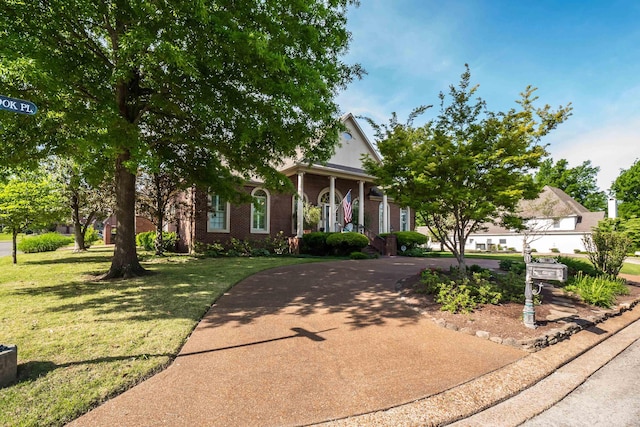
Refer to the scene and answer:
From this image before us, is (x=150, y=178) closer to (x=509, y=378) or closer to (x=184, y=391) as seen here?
(x=184, y=391)

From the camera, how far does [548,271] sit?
16.4 feet

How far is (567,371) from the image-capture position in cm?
394

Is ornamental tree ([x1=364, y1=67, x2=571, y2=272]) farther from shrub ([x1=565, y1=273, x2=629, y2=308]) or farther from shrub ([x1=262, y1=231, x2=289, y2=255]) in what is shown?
shrub ([x1=262, y1=231, x2=289, y2=255])

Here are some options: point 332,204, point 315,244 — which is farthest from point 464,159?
point 332,204

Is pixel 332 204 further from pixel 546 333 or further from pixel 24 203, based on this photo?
pixel 546 333

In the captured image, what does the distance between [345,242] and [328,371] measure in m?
12.8

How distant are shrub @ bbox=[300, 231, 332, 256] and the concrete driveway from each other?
10.4 meters

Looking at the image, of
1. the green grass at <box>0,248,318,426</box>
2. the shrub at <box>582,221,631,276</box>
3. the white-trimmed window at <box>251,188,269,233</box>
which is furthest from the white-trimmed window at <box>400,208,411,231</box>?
the green grass at <box>0,248,318,426</box>

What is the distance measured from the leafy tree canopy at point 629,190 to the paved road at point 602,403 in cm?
4620

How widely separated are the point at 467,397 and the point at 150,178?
15.2 meters

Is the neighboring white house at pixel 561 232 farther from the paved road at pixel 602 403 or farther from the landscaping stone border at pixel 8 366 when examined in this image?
the landscaping stone border at pixel 8 366

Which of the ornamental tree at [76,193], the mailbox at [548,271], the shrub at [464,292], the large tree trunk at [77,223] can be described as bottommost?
the shrub at [464,292]

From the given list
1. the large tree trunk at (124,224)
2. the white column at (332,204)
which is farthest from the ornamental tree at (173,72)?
the white column at (332,204)

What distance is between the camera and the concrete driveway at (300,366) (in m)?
2.86
